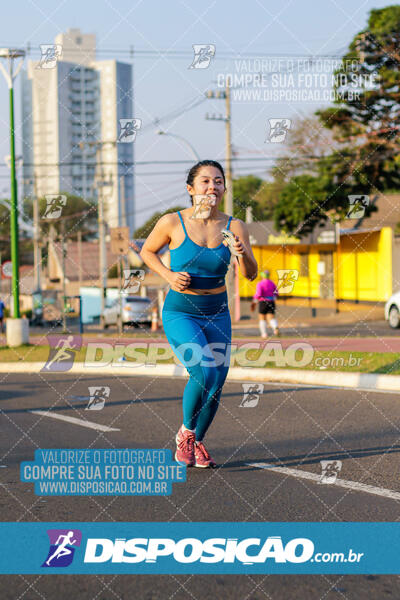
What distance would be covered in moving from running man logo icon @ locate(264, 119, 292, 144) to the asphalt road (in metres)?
2.97

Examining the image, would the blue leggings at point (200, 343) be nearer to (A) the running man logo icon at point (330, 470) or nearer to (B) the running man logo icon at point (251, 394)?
(A) the running man logo icon at point (330, 470)

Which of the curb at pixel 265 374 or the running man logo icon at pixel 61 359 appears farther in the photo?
the running man logo icon at pixel 61 359

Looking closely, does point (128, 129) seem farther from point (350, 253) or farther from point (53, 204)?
point (350, 253)

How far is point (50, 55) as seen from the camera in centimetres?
1193

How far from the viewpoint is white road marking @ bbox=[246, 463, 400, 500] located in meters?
5.22

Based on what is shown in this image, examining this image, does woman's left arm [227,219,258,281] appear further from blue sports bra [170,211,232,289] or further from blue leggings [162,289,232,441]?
blue leggings [162,289,232,441]

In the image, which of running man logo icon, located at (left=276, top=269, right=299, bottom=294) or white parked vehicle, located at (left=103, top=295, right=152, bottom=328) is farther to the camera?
white parked vehicle, located at (left=103, top=295, right=152, bottom=328)

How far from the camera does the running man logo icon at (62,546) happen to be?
405 centimetres

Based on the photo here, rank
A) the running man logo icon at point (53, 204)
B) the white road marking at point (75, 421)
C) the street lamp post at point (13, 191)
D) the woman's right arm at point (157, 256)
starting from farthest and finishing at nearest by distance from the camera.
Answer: the street lamp post at point (13, 191) → the running man logo icon at point (53, 204) → the white road marking at point (75, 421) → the woman's right arm at point (157, 256)

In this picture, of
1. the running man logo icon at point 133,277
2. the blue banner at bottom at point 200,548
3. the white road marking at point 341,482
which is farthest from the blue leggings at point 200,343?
the running man logo icon at point 133,277

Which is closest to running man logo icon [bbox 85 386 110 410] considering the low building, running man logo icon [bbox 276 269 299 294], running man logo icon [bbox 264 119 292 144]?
running man logo icon [bbox 276 269 299 294]

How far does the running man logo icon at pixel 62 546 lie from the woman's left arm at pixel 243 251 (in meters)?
2.05

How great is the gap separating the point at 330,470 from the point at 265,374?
21.1 feet

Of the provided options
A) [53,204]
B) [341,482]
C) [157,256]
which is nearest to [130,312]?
[53,204]
